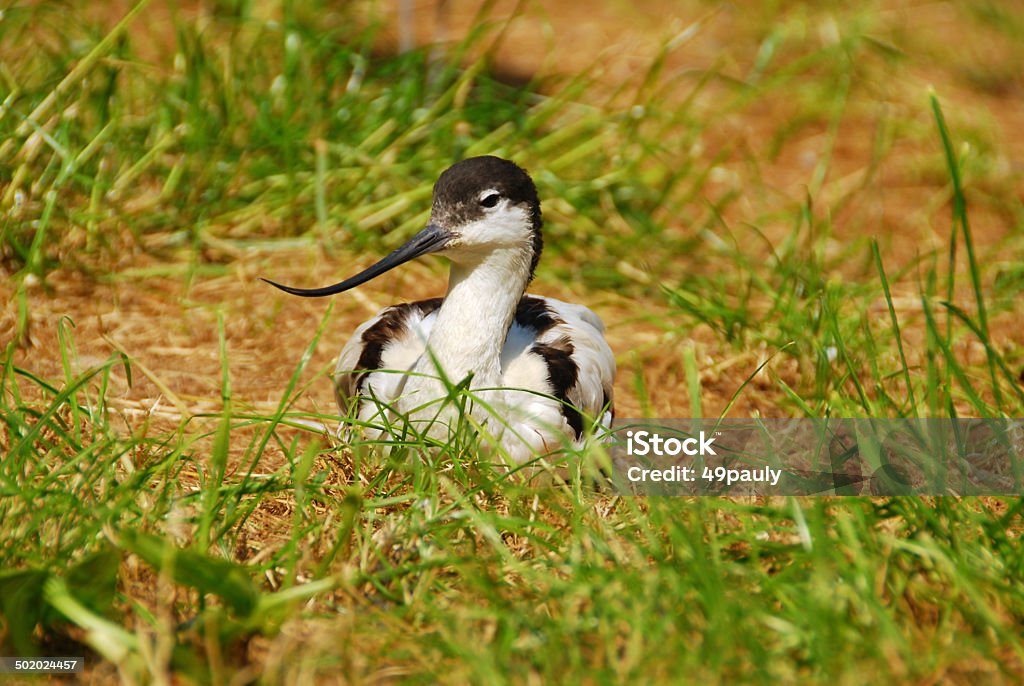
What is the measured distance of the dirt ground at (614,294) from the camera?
12.4 ft

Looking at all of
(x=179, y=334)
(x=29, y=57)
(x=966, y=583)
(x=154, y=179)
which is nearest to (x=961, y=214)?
(x=966, y=583)

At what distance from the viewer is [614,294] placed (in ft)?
14.8

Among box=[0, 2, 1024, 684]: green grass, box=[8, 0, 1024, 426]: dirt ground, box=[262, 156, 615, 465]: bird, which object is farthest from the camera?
box=[8, 0, 1024, 426]: dirt ground

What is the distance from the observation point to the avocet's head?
2.98 metres

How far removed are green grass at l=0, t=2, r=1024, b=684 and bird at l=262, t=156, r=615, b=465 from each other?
0.15m

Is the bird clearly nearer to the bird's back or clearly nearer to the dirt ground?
the bird's back

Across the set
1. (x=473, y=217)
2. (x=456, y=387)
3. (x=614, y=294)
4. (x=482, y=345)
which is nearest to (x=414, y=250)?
(x=473, y=217)

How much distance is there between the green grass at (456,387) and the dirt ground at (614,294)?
4 centimetres

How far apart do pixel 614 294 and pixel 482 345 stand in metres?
1.62

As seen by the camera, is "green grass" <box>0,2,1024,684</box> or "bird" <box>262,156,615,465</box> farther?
"bird" <box>262,156,615,465</box>

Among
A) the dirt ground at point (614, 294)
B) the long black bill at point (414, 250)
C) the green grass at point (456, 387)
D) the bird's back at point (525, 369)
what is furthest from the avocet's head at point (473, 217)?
the dirt ground at point (614, 294)

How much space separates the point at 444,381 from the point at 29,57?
279 cm

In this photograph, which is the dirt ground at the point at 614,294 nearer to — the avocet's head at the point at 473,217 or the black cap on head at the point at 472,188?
the avocet's head at the point at 473,217

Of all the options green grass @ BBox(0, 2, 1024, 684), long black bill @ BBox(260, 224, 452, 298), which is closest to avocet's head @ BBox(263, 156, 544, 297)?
long black bill @ BBox(260, 224, 452, 298)
